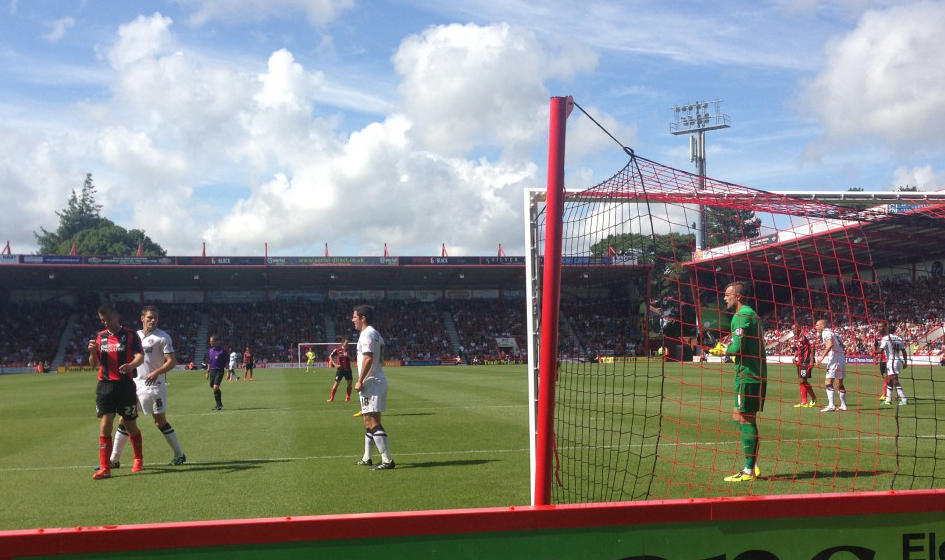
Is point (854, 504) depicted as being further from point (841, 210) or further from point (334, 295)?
point (334, 295)

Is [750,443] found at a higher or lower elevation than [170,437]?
higher

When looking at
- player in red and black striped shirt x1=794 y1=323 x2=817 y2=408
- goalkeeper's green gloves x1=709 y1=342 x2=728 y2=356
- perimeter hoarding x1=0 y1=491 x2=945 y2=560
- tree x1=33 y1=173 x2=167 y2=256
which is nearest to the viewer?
perimeter hoarding x1=0 y1=491 x2=945 y2=560

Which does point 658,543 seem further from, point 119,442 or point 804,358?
point 804,358

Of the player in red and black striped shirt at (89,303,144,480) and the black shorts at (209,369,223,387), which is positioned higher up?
the player in red and black striped shirt at (89,303,144,480)

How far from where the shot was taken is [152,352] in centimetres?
952

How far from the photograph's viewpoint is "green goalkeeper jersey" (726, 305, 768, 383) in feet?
25.2

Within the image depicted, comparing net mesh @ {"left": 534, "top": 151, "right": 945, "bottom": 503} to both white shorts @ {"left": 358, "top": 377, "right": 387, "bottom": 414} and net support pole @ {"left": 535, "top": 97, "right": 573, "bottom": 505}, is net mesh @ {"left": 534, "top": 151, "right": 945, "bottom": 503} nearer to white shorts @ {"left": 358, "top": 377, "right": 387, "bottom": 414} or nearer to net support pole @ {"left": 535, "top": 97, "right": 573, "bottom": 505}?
net support pole @ {"left": 535, "top": 97, "right": 573, "bottom": 505}

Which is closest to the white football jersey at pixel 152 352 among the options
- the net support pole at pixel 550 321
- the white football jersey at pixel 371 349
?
the white football jersey at pixel 371 349

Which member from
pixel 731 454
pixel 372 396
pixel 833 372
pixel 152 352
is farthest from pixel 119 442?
pixel 833 372

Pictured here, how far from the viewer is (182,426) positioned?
14633 millimetres

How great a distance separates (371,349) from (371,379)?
1.24 ft

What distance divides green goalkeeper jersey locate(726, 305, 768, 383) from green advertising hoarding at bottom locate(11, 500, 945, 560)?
14.1ft

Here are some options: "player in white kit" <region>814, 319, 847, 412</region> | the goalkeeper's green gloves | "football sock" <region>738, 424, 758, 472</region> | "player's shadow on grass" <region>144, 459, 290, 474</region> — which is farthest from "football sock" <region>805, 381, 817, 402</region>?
"player's shadow on grass" <region>144, 459, 290, 474</region>

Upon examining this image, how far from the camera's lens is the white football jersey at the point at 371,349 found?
8.93 metres
